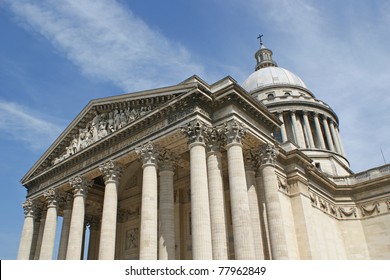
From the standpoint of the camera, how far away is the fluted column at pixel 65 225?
104ft

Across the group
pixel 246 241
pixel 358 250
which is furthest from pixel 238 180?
pixel 358 250

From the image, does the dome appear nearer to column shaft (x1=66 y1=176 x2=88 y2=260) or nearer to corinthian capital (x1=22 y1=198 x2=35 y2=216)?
column shaft (x1=66 y1=176 x2=88 y2=260)

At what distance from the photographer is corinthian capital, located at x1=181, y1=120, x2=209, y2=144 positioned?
2339cm

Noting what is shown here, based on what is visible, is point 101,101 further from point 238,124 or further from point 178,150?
point 238,124

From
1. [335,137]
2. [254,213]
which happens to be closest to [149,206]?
[254,213]

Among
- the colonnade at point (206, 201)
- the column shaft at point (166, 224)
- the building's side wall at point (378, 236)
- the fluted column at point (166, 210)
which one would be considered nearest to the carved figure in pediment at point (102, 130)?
the colonnade at point (206, 201)

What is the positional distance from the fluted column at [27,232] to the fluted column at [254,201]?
67.4ft

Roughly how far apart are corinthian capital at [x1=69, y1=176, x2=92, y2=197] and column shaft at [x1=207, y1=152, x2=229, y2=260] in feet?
38.8

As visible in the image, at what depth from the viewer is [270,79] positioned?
6228cm

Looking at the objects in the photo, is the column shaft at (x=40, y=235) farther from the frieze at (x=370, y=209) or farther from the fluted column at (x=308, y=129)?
the fluted column at (x=308, y=129)

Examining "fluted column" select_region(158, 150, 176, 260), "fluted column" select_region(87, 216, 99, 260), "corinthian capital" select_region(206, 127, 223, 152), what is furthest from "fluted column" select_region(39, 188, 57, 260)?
"corinthian capital" select_region(206, 127, 223, 152)
